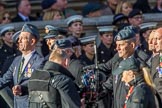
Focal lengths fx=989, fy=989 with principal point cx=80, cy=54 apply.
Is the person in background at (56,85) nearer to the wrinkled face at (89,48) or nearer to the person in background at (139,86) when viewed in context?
the person in background at (139,86)

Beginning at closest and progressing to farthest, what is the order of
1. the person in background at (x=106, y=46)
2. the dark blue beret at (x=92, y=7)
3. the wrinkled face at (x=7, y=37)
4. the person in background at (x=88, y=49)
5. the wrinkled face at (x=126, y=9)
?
the person in background at (x=88, y=49)
the person in background at (x=106, y=46)
the wrinkled face at (x=7, y=37)
the wrinkled face at (x=126, y=9)
the dark blue beret at (x=92, y=7)

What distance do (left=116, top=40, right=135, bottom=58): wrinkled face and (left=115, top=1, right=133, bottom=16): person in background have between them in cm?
346

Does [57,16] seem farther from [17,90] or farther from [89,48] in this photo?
[17,90]

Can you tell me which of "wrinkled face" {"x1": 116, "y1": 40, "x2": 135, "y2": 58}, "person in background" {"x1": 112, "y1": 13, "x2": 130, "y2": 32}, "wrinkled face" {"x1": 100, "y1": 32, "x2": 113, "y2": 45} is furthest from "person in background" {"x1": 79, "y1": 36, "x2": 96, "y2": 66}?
"wrinkled face" {"x1": 116, "y1": 40, "x2": 135, "y2": 58}

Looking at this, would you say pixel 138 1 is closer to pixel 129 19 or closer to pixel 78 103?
pixel 129 19

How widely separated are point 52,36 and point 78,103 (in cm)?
296

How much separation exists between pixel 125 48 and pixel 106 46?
294 centimetres

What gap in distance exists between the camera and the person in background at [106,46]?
1616 cm

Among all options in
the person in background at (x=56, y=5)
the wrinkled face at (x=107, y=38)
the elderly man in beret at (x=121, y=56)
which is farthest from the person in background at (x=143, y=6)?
the elderly man in beret at (x=121, y=56)

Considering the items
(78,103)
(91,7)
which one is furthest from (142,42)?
(78,103)

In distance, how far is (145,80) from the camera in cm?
1160

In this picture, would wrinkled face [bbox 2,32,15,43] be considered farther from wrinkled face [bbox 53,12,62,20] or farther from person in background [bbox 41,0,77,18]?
person in background [bbox 41,0,77,18]

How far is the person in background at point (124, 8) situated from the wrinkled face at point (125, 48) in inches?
136

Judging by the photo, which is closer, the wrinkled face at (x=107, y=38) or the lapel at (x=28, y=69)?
the lapel at (x=28, y=69)
